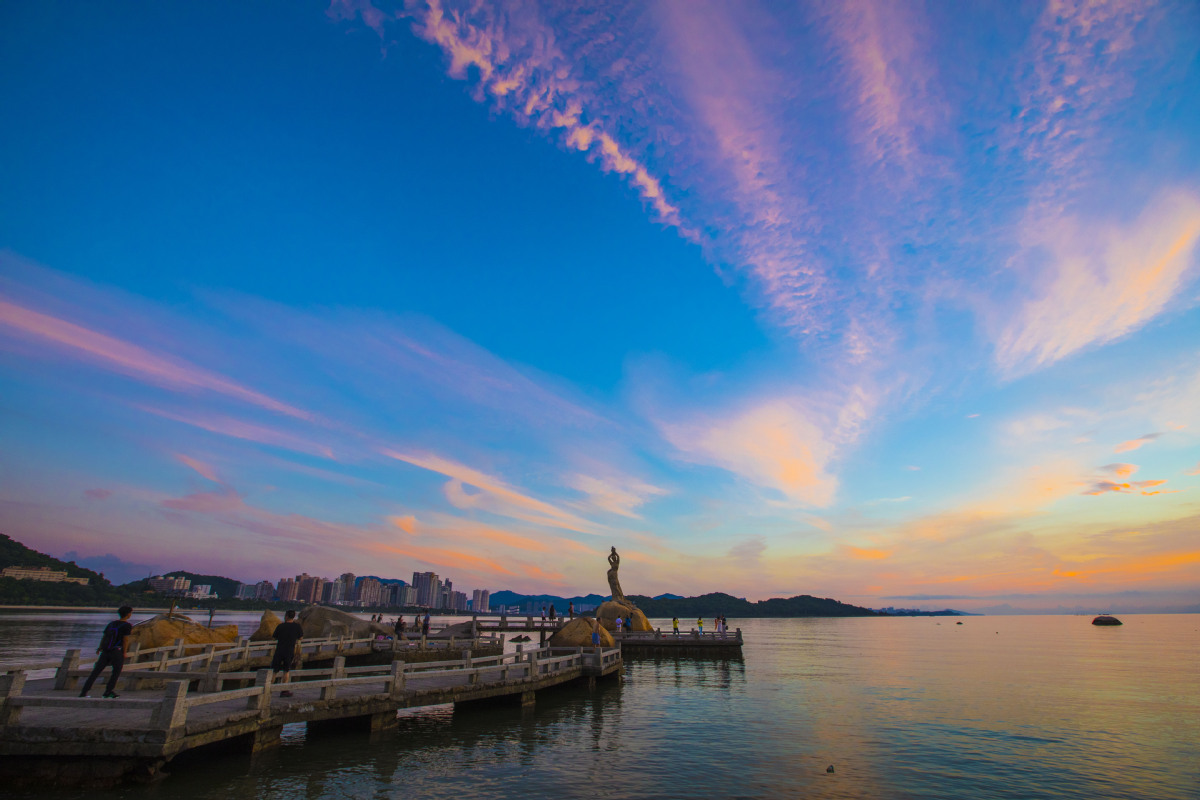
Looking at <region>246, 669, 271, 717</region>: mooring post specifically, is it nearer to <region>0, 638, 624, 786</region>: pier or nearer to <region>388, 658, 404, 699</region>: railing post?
<region>0, 638, 624, 786</region>: pier

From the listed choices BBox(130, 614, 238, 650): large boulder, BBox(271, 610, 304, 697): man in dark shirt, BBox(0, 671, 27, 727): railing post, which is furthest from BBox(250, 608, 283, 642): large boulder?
BBox(0, 671, 27, 727): railing post

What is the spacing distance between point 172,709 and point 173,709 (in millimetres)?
21

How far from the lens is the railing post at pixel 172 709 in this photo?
14.0 m

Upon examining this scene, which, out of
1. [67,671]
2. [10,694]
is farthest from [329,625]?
[10,694]

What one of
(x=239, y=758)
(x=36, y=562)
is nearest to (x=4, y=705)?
(x=239, y=758)

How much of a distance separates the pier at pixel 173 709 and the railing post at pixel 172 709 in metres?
0.02

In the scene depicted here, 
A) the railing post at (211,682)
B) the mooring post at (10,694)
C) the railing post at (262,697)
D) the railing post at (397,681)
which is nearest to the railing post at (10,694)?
the mooring post at (10,694)

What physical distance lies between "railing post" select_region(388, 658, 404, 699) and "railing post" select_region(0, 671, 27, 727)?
10.6 m

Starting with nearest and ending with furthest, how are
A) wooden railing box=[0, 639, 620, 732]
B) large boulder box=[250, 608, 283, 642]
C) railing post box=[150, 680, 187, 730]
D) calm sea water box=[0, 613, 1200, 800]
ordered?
wooden railing box=[0, 639, 620, 732] → railing post box=[150, 680, 187, 730] → calm sea water box=[0, 613, 1200, 800] → large boulder box=[250, 608, 283, 642]

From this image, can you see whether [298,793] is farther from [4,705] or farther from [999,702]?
[999,702]

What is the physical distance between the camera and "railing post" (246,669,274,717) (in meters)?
17.4

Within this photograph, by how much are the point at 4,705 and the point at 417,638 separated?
3523 cm

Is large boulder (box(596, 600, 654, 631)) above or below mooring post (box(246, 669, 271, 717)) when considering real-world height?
above

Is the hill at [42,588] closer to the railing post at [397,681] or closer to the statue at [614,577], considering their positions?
the statue at [614,577]
